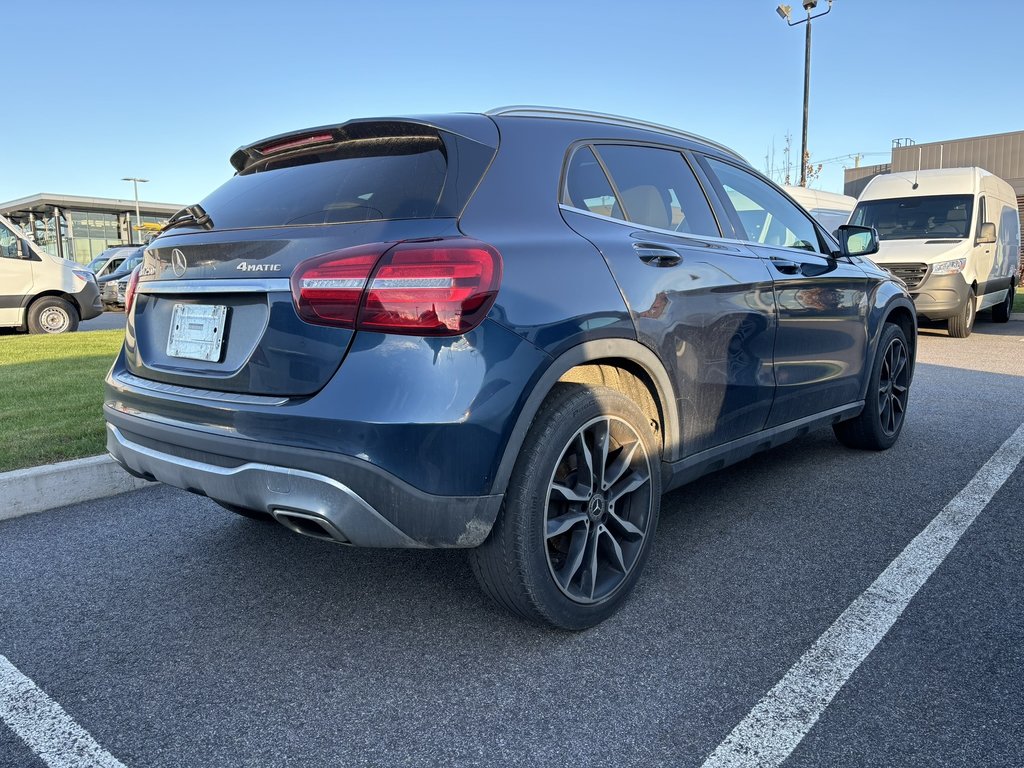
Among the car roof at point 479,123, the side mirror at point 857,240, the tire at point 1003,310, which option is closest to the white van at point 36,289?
the car roof at point 479,123

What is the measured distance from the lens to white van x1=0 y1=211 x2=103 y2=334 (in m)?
12.3

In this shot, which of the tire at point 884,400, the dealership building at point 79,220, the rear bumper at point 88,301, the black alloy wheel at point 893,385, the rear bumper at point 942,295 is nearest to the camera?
the tire at point 884,400

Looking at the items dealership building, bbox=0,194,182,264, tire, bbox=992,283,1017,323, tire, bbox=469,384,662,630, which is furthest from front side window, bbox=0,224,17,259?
dealership building, bbox=0,194,182,264

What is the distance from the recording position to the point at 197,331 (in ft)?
8.34

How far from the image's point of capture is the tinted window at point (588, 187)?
2742mm

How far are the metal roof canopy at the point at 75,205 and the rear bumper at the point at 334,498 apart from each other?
45978 mm

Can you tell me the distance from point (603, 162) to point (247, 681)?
2.13 meters

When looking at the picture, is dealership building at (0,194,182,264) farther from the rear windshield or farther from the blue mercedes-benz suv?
the blue mercedes-benz suv

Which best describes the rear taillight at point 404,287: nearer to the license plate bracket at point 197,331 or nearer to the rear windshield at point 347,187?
the rear windshield at point 347,187

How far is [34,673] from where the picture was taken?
2412 millimetres

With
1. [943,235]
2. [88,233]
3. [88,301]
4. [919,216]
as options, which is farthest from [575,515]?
[88,233]

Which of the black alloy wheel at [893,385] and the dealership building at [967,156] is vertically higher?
the dealership building at [967,156]

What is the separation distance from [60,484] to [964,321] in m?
12.3

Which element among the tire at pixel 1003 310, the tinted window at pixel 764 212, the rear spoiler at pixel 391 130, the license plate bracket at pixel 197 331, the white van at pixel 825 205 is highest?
the white van at pixel 825 205
